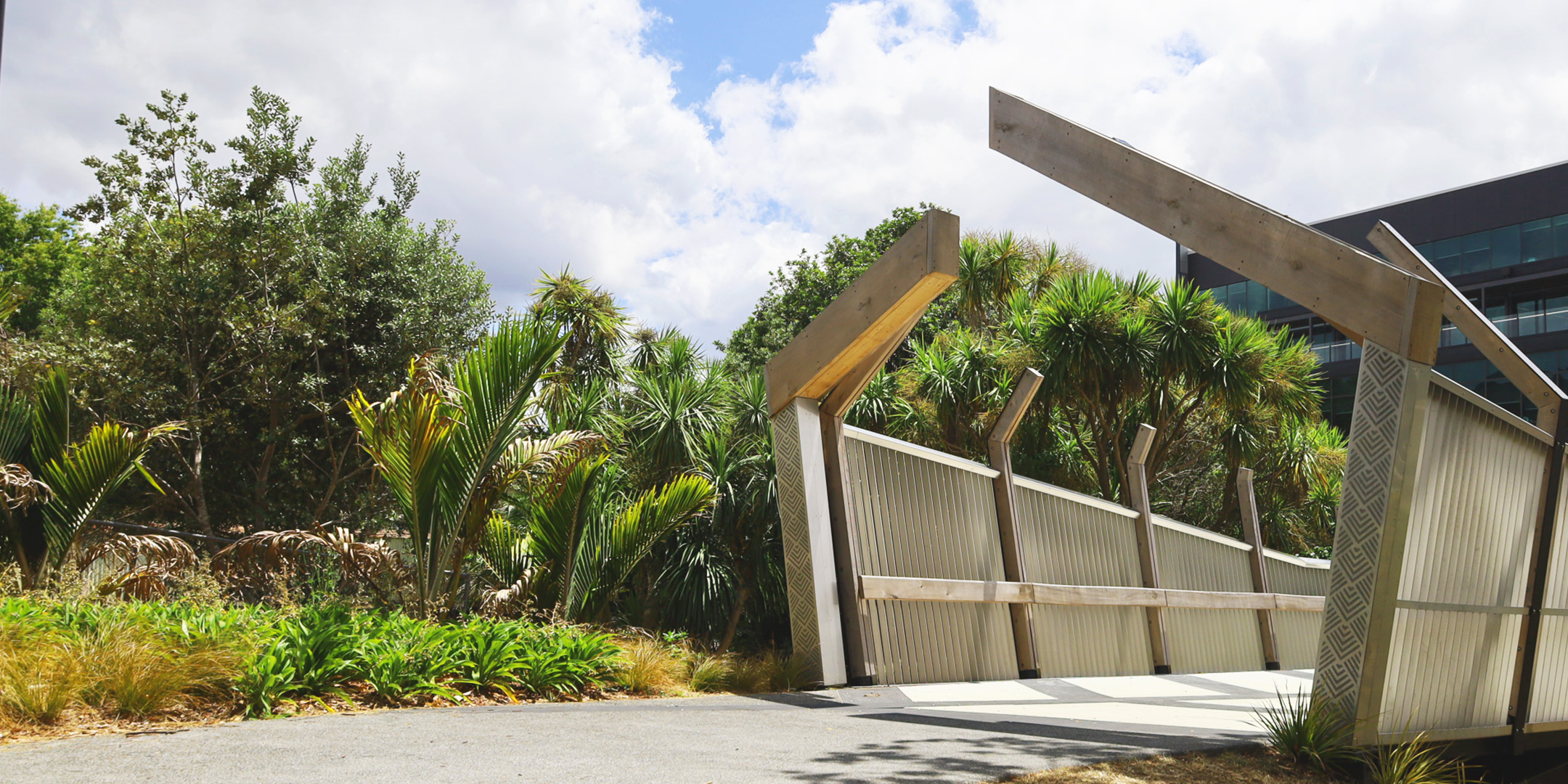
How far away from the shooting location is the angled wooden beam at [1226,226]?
4.62m

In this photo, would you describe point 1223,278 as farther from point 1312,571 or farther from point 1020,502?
point 1020,502

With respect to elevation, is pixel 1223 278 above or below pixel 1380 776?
above

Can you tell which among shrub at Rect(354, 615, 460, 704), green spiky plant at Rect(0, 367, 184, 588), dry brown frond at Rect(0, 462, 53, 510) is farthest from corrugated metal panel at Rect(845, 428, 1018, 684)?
dry brown frond at Rect(0, 462, 53, 510)

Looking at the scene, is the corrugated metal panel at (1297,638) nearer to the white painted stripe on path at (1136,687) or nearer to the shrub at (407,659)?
the white painted stripe on path at (1136,687)

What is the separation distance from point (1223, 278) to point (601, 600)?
32943mm

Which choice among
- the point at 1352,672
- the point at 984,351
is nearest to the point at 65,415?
the point at 1352,672

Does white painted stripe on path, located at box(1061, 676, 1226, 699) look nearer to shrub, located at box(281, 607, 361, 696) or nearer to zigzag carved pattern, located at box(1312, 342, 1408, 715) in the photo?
zigzag carved pattern, located at box(1312, 342, 1408, 715)

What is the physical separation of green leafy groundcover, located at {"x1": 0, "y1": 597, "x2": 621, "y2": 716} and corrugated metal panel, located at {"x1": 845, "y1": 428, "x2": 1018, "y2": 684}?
2212 mm

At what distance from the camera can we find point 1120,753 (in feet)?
13.9

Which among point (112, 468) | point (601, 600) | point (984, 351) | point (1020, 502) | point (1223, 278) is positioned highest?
point (1223, 278)

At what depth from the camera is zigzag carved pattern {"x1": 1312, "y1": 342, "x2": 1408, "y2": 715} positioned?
4453 mm

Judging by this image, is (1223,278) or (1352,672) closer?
(1352,672)

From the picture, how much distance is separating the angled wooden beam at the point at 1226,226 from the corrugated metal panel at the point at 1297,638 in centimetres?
805

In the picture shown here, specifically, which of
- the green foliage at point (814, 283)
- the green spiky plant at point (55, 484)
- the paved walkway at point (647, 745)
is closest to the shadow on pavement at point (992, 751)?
the paved walkway at point (647, 745)
